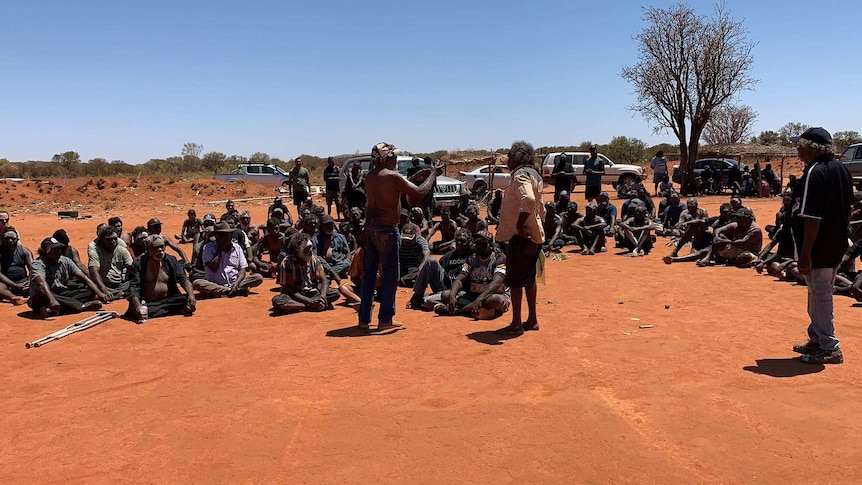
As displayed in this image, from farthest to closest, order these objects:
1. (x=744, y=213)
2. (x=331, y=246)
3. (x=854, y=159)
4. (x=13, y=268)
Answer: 1. (x=854, y=159)
2. (x=744, y=213)
3. (x=331, y=246)
4. (x=13, y=268)

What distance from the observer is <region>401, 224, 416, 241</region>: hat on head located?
9.21 metres

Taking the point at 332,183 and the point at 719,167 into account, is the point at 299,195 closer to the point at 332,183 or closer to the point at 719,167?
the point at 332,183

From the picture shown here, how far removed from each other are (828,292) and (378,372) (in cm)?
359

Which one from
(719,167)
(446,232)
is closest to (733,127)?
(719,167)

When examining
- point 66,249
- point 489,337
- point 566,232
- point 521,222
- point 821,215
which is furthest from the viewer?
point 566,232

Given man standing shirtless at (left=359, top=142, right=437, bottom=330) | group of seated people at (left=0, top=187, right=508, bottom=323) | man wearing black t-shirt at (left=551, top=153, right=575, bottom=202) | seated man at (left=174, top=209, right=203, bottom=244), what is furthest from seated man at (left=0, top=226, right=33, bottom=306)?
man wearing black t-shirt at (left=551, top=153, right=575, bottom=202)

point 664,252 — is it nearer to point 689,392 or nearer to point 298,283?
point 298,283

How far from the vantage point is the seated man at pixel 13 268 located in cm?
870

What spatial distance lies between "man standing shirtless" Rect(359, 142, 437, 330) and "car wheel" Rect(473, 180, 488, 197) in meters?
17.8

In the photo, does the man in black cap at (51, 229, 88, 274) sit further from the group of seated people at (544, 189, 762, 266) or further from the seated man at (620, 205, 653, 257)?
the seated man at (620, 205, 653, 257)

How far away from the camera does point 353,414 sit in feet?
14.8

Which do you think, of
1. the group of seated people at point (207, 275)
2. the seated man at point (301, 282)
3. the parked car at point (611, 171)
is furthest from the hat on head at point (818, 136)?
the parked car at point (611, 171)

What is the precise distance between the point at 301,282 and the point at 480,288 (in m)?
2.28

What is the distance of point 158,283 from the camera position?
26.3 ft
